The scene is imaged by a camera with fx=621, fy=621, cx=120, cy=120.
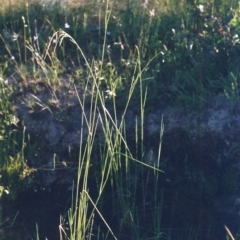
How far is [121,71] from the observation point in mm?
4555

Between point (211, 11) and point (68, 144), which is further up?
point (211, 11)

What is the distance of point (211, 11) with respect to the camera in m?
4.88

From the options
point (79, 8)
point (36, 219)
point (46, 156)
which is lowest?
point (36, 219)

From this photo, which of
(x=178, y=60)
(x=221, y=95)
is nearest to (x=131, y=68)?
(x=178, y=60)

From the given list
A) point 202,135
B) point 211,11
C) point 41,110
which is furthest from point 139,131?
point 211,11

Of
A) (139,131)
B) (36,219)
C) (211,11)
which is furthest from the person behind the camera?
(211,11)

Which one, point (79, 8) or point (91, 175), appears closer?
point (91, 175)

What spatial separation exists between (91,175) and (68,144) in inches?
10.7

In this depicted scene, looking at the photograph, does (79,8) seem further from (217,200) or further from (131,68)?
(217,200)

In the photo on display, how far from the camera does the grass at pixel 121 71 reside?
4.00 m

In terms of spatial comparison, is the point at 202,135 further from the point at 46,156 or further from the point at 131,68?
the point at 46,156

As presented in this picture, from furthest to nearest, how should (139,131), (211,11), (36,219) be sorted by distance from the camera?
(211,11)
(139,131)
(36,219)

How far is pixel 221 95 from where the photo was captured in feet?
14.3

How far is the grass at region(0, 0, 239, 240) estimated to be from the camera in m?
4.00
